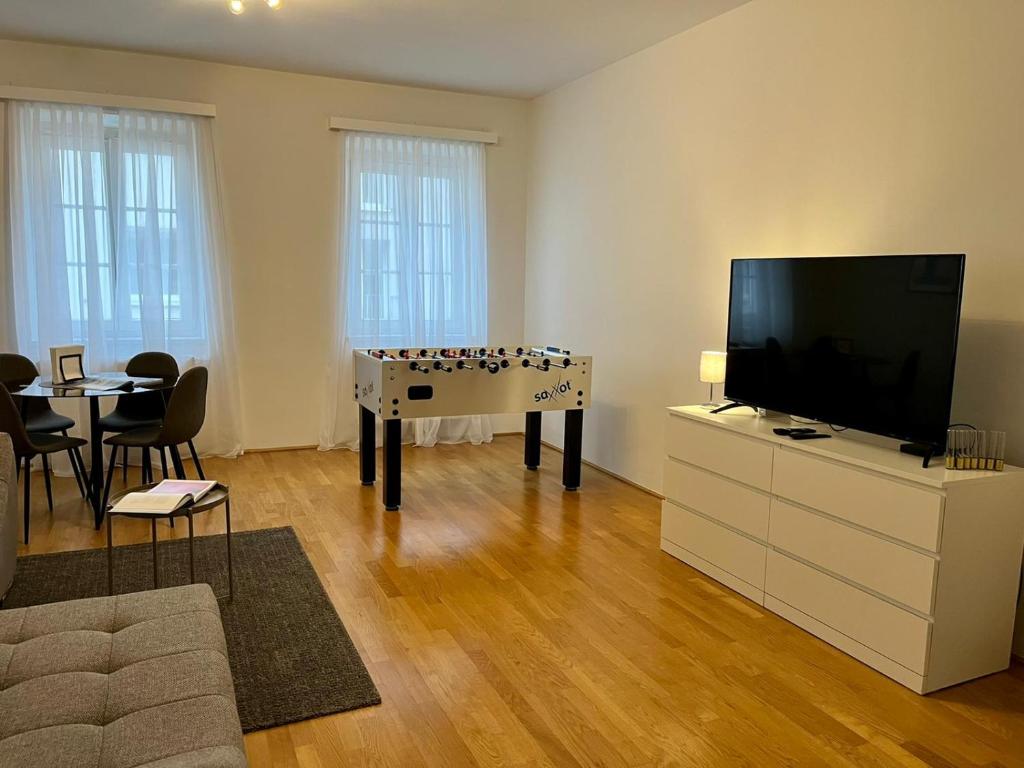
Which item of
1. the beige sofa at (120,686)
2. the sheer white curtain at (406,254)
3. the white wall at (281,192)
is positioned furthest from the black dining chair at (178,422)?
the beige sofa at (120,686)

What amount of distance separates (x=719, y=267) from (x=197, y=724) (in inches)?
146

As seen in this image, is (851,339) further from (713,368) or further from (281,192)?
(281,192)

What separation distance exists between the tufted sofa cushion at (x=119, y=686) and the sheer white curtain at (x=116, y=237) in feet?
12.0

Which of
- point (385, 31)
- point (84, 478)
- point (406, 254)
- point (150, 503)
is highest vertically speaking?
point (385, 31)

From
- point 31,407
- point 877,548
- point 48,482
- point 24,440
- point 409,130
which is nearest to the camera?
point 877,548

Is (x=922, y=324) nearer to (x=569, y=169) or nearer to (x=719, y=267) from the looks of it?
(x=719, y=267)

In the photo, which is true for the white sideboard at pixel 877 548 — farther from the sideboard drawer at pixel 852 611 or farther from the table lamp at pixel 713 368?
the table lamp at pixel 713 368

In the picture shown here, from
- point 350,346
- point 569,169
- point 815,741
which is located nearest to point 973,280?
point 815,741

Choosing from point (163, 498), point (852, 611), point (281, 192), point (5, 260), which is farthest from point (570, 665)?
point (5, 260)

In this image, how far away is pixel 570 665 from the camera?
2.97 metres

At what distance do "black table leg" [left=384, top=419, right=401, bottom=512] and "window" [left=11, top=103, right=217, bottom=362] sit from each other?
204cm

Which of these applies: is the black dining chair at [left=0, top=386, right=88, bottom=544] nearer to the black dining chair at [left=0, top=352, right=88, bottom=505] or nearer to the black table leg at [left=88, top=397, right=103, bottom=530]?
the black table leg at [left=88, top=397, right=103, bottom=530]

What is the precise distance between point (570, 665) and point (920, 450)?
5.30 ft

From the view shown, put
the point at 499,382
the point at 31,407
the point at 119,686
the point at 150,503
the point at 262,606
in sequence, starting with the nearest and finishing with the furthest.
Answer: the point at 119,686
the point at 150,503
the point at 262,606
the point at 499,382
the point at 31,407
